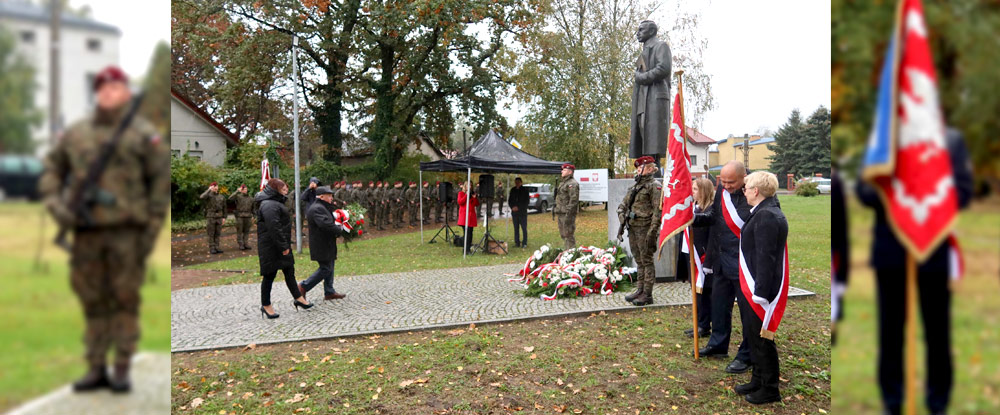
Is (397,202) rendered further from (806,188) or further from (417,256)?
(806,188)

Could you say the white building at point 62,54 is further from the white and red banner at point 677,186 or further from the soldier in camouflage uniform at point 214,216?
the soldier in camouflage uniform at point 214,216

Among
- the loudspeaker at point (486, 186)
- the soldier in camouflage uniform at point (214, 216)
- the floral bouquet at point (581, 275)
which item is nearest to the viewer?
the floral bouquet at point (581, 275)

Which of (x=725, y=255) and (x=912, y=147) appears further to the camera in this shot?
(x=725, y=255)

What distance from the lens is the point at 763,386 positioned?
4.05 metres

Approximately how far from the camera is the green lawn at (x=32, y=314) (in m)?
0.92

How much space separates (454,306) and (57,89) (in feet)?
22.0

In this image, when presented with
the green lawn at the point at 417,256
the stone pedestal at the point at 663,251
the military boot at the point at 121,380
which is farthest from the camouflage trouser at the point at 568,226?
the military boot at the point at 121,380

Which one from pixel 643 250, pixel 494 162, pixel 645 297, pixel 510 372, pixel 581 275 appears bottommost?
→ pixel 510 372

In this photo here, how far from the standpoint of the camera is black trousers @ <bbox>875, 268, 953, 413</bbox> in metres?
0.76

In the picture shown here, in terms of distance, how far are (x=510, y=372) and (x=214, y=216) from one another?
38.5 feet

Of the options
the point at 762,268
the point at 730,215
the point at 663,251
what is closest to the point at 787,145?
the point at 762,268

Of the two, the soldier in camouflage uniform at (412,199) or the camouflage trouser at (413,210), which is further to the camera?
the camouflage trouser at (413,210)

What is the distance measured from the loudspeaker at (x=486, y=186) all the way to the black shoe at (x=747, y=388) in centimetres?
984

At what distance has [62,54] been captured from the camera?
0.98m
